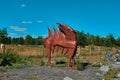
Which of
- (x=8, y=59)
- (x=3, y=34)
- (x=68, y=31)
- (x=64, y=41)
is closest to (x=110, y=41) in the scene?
(x=3, y=34)

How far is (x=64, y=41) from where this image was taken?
576 inches

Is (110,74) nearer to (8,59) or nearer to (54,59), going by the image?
(8,59)

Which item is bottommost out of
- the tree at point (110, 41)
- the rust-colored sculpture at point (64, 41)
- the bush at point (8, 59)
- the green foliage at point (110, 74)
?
the green foliage at point (110, 74)

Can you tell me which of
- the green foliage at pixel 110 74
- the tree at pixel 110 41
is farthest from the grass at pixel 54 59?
the tree at pixel 110 41

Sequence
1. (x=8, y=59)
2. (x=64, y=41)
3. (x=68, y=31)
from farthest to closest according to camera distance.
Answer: (x=8, y=59) → (x=64, y=41) → (x=68, y=31)

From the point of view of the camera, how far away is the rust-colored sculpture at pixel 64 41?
47.2 feet

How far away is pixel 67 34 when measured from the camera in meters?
14.5

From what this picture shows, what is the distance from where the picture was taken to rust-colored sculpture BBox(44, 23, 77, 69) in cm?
1438

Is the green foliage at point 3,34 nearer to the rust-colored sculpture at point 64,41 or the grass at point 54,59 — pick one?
the grass at point 54,59

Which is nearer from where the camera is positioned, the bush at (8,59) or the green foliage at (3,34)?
the bush at (8,59)

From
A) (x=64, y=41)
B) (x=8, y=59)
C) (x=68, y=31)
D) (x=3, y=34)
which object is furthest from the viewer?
(x=3, y=34)

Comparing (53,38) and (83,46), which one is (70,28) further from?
(83,46)

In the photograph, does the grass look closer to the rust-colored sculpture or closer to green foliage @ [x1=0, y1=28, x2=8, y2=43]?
the rust-colored sculpture

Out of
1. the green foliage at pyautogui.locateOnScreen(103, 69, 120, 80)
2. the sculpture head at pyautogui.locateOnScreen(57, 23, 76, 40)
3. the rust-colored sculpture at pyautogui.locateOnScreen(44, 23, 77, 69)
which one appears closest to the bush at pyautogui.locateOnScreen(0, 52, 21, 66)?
the rust-colored sculpture at pyautogui.locateOnScreen(44, 23, 77, 69)
